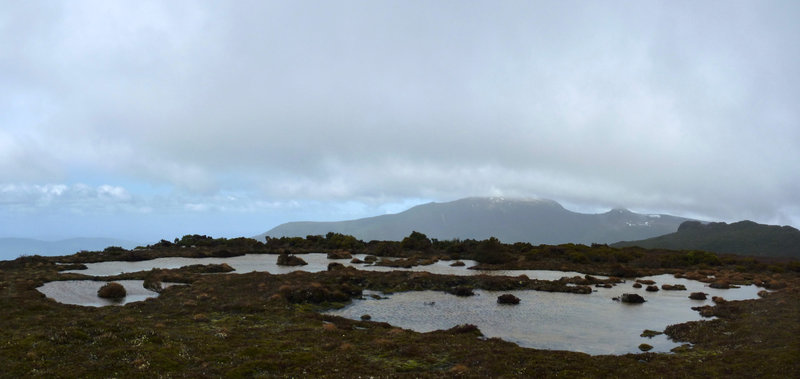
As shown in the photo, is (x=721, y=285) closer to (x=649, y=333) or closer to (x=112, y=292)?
(x=649, y=333)

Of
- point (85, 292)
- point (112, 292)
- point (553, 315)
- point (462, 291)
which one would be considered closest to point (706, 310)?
point (553, 315)

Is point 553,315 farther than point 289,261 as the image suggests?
No

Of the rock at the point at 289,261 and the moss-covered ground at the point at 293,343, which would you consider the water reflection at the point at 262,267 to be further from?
the moss-covered ground at the point at 293,343

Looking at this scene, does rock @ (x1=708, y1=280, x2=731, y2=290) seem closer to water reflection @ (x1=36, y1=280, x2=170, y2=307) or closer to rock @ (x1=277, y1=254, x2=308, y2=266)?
rock @ (x1=277, y1=254, x2=308, y2=266)

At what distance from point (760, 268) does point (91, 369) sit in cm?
10029

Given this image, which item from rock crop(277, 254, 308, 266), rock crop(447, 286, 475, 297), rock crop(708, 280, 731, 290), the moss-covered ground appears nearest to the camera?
the moss-covered ground

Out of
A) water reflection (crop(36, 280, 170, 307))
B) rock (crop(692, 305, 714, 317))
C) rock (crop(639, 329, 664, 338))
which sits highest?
water reflection (crop(36, 280, 170, 307))

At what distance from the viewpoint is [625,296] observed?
4566 cm

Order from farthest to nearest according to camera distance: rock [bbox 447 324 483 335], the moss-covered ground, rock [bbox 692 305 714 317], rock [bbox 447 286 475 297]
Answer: rock [bbox 447 286 475 297] < rock [bbox 692 305 714 317] < rock [bbox 447 324 483 335] < the moss-covered ground

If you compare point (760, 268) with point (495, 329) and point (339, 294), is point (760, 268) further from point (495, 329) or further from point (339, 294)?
point (339, 294)

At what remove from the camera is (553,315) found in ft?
125

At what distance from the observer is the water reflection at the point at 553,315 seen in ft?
97.0

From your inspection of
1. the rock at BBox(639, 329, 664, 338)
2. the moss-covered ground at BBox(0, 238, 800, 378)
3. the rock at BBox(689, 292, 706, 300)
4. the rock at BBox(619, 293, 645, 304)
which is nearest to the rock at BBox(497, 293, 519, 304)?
the rock at BBox(619, 293, 645, 304)

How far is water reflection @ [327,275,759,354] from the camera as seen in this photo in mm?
29575
